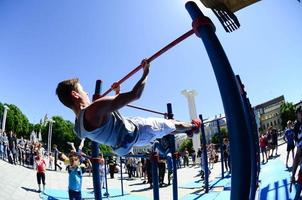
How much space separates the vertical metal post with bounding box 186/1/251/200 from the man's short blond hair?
1737mm

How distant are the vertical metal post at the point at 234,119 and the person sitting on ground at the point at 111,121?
96 cm

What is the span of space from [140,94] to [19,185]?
11732 mm

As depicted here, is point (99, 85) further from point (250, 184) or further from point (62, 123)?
point (62, 123)

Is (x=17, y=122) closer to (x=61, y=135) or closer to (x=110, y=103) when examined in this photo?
(x=61, y=135)

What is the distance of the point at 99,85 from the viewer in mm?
4348

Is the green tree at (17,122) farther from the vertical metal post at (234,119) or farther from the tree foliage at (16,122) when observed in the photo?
the vertical metal post at (234,119)

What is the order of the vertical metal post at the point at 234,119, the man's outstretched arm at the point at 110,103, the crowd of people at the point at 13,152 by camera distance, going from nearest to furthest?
the vertical metal post at the point at 234,119 < the man's outstretched arm at the point at 110,103 < the crowd of people at the point at 13,152

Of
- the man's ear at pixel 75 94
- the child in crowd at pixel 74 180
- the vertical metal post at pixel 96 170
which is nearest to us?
the man's ear at pixel 75 94

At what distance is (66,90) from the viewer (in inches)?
115

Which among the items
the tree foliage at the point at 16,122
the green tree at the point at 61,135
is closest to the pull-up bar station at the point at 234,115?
the tree foliage at the point at 16,122

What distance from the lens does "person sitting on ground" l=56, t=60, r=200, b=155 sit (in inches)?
93.9

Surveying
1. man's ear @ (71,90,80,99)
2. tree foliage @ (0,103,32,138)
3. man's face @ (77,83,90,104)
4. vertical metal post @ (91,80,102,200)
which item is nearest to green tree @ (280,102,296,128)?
tree foliage @ (0,103,32,138)

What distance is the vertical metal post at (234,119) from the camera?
136 centimetres

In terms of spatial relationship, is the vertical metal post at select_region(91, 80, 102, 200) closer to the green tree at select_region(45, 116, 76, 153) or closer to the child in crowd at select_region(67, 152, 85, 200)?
the child in crowd at select_region(67, 152, 85, 200)
